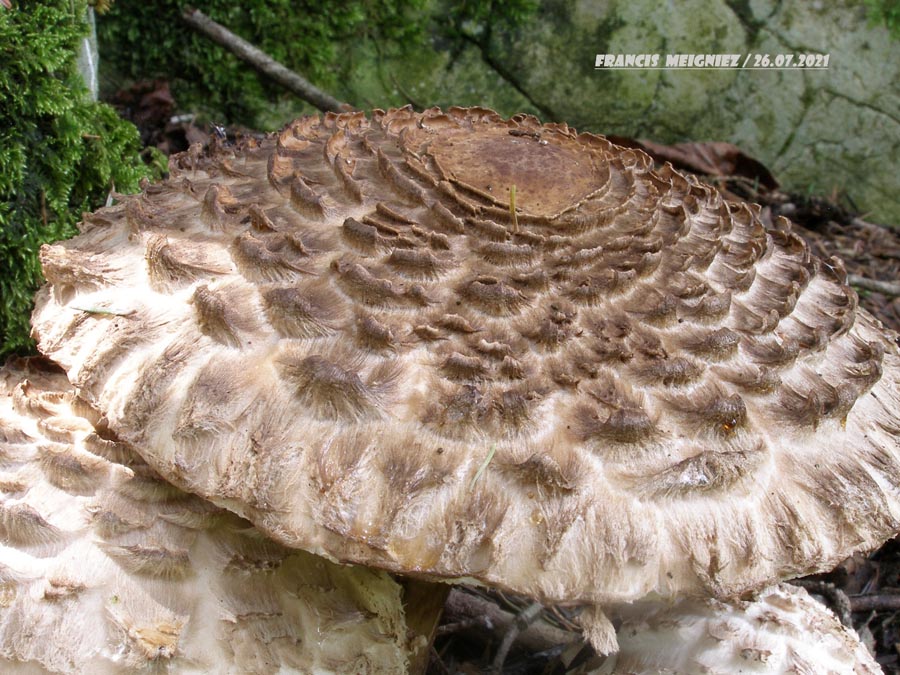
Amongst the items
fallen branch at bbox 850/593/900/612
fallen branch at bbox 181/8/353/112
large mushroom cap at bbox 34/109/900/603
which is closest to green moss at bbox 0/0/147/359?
large mushroom cap at bbox 34/109/900/603

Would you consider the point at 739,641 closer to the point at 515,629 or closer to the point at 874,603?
the point at 515,629

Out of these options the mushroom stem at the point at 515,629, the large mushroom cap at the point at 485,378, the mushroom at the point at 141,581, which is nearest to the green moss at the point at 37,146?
the large mushroom cap at the point at 485,378

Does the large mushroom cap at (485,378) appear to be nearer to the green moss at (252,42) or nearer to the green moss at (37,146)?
the green moss at (37,146)

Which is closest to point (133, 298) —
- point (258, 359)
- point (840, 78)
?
point (258, 359)

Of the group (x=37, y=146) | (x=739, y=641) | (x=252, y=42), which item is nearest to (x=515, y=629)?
(x=739, y=641)

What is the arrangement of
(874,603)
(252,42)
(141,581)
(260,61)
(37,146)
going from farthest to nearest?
(252,42)
(260,61)
(874,603)
(37,146)
(141,581)
